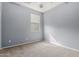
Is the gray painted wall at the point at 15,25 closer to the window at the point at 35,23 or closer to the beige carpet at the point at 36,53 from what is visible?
the window at the point at 35,23

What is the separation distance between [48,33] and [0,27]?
3.49 meters

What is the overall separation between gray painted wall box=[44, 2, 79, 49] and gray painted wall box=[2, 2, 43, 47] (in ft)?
4.21

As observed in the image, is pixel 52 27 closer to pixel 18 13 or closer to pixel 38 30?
pixel 38 30

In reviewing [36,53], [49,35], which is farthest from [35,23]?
[36,53]

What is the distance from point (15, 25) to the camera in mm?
4887

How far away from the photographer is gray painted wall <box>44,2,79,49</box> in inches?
171

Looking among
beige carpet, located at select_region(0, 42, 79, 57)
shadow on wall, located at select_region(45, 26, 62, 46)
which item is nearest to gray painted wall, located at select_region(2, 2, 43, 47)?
beige carpet, located at select_region(0, 42, 79, 57)

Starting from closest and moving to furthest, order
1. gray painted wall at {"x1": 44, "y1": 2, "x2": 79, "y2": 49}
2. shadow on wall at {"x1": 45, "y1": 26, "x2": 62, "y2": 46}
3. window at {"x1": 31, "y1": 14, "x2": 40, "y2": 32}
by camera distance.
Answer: gray painted wall at {"x1": 44, "y1": 2, "x2": 79, "y2": 49} → shadow on wall at {"x1": 45, "y1": 26, "x2": 62, "y2": 46} → window at {"x1": 31, "y1": 14, "x2": 40, "y2": 32}

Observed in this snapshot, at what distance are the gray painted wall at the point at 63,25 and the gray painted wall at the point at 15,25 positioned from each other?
1282 mm

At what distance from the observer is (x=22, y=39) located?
5.33 metres

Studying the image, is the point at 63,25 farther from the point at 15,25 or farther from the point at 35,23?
the point at 15,25

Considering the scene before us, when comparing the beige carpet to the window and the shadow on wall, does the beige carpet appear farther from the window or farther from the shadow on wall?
the window

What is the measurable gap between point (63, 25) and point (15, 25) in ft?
9.30

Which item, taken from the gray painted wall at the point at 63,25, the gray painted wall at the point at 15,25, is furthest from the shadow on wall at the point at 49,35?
the gray painted wall at the point at 15,25
